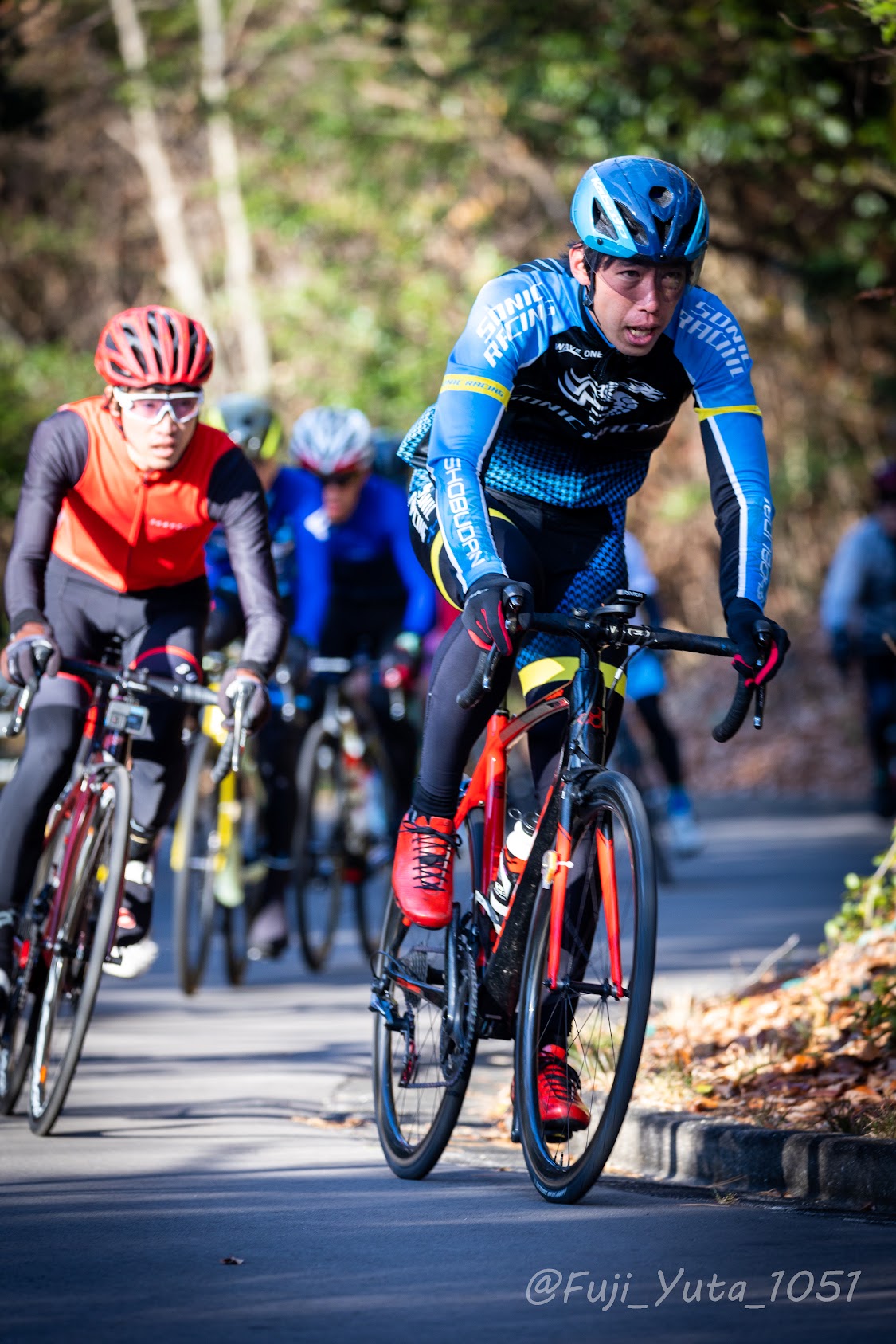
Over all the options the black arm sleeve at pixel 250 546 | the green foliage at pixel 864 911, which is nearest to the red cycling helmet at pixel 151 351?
the black arm sleeve at pixel 250 546

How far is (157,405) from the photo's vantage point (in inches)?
253

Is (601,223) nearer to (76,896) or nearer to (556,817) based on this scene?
(556,817)

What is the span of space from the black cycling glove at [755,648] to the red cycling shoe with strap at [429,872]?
38.3 inches

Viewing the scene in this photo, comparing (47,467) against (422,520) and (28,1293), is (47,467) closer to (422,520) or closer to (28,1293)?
(422,520)

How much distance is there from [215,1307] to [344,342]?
86.0ft

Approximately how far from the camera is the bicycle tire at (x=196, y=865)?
895cm

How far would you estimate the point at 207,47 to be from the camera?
33.7 metres

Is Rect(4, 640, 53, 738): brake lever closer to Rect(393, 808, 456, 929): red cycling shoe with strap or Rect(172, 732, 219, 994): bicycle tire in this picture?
Rect(393, 808, 456, 929): red cycling shoe with strap

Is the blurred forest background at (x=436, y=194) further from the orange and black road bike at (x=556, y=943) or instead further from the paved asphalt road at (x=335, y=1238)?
the paved asphalt road at (x=335, y=1238)

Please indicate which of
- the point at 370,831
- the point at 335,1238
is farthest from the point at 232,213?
the point at 335,1238

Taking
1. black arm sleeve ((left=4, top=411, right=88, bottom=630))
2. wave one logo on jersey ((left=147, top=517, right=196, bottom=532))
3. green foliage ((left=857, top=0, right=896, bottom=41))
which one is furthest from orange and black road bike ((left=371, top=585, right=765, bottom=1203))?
green foliage ((left=857, top=0, right=896, bottom=41))

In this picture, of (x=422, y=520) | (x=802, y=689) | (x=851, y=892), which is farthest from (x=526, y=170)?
(x=422, y=520)

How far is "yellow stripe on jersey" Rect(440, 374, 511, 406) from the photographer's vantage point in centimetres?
495

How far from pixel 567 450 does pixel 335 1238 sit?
6.55ft
